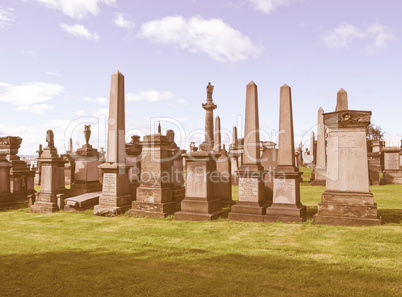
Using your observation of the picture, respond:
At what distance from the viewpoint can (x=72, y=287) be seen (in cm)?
438

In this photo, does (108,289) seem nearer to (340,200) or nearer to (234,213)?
(234,213)

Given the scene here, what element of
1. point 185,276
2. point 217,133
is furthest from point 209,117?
point 185,276

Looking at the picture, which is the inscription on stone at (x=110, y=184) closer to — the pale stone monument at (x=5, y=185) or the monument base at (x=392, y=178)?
the pale stone monument at (x=5, y=185)

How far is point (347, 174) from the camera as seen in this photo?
8.27 m

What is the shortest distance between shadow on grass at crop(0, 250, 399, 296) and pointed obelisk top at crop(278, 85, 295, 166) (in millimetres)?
3972

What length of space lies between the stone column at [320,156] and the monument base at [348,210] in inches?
402

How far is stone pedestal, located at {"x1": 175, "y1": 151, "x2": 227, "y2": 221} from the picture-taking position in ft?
31.2

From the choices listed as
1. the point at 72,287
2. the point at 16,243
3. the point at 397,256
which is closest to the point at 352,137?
the point at 397,256

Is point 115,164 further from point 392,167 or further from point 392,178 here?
Answer: point 392,167

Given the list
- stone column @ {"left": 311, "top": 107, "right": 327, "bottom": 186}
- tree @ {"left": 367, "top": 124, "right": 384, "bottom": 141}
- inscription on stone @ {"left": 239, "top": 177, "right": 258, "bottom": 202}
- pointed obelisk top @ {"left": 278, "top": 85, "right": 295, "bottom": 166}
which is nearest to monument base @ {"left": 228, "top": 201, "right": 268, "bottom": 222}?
inscription on stone @ {"left": 239, "top": 177, "right": 258, "bottom": 202}

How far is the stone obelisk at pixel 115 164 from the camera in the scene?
10.7 metres

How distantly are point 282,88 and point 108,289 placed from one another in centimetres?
742

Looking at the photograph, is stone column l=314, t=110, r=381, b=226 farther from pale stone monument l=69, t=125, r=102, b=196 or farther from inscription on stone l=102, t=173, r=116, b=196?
pale stone monument l=69, t=125, r=102, b=196

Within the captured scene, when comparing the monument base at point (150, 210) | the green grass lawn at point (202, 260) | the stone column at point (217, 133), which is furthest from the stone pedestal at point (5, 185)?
the stone column at point (217, 133)
